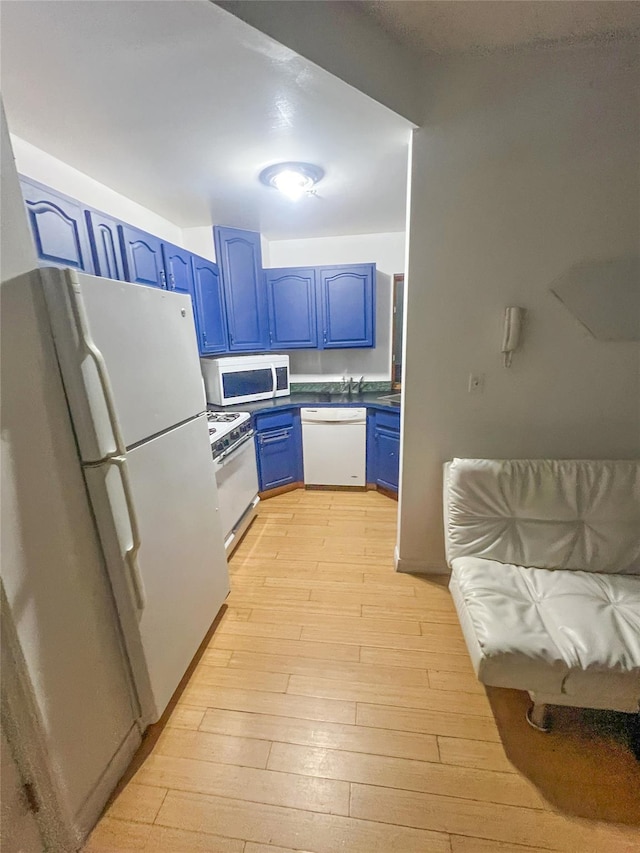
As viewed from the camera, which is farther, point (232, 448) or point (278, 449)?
point (278, 449)

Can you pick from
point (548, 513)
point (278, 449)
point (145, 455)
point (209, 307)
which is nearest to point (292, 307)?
point (209, 307)

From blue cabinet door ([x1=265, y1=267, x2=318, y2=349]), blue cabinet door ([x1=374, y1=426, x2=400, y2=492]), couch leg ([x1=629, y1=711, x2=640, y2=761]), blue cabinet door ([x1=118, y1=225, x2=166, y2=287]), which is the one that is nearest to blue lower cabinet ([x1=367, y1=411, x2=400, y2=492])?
blue cabinet door ([x1=374, y1=426, x2=400, y2=492])

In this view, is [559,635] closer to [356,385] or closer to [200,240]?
[356,385]

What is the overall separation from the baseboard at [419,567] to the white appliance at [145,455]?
1.15 meters

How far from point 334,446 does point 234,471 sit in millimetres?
1056

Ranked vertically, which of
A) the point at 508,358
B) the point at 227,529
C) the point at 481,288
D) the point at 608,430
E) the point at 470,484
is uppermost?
the point at 481,288

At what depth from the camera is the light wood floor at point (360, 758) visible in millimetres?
1038

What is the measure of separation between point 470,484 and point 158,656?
1534 millimetres

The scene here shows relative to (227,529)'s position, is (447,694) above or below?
below

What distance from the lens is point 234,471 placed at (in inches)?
93.8

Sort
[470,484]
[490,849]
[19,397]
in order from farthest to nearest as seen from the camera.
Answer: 1. [470,484]
2. [490,849]
3. [19,397]

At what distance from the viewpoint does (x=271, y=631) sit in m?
1.76

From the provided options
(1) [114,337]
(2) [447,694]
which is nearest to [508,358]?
(2) [447,694]

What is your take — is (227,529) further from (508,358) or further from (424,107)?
(424,107)
